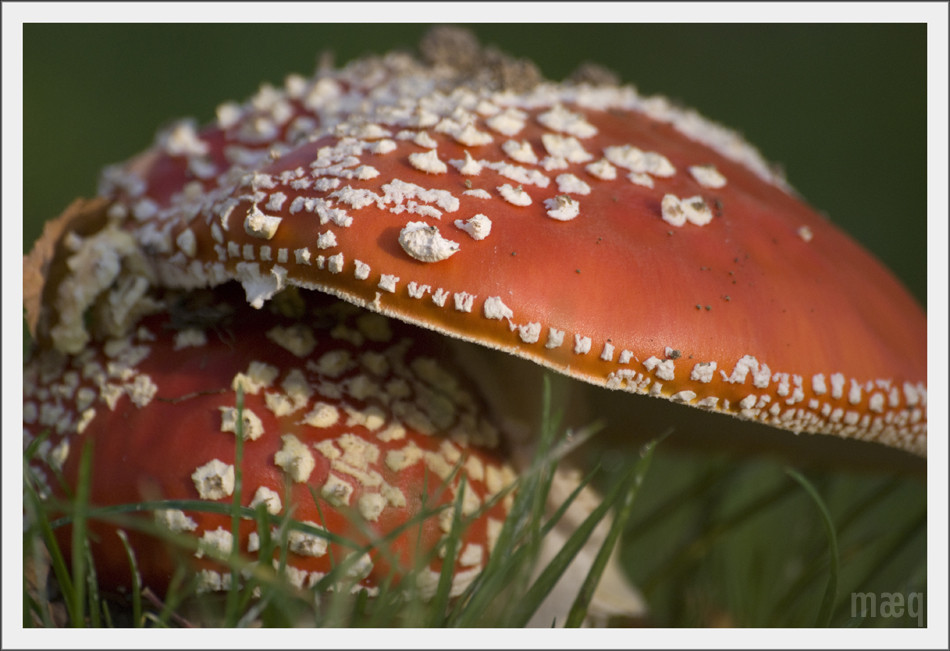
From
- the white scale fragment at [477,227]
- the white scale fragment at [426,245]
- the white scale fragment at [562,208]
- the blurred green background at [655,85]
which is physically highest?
the blurred green background at [655,85]

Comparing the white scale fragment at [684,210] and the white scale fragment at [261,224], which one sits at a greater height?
the white scale fragment at [684,210]

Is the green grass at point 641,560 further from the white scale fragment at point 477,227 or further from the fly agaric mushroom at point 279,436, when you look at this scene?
the white scale fragment at point 477,227

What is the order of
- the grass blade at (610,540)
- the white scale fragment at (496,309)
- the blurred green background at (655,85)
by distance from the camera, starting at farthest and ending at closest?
1. the blurred green background at (655,85)
2. the grass blade at (610,540)
3. the white scale fragment at (496,309)

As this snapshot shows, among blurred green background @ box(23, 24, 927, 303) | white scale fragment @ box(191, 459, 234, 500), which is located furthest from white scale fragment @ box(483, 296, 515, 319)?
blurred green background @ box(23, 24, 927, 303)

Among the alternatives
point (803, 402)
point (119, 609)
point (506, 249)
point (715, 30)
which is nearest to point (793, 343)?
point (803, 402)

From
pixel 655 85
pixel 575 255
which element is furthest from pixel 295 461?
pixel 655 85

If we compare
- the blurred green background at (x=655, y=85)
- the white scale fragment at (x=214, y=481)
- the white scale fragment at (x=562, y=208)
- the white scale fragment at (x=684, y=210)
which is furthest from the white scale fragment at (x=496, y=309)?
the blurred green background at (x=655, y=85)
